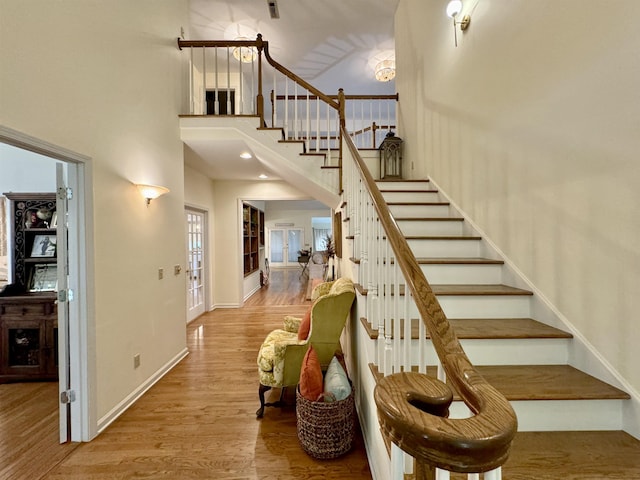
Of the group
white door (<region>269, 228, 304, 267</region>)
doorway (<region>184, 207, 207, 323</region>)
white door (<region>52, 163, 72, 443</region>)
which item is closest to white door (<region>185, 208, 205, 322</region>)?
doorway (<region>184, 207, 207, 323</region>)

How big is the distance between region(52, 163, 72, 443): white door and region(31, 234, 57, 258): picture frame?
1.27 metres

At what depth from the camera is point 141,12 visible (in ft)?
8.61

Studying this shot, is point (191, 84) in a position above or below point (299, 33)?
below

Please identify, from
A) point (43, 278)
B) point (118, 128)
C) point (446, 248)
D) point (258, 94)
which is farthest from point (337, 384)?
point (258, 94)

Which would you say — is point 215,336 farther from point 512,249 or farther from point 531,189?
point 531,189

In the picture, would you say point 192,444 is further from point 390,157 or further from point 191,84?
point 390,157

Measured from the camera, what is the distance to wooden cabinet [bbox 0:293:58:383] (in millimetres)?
2686

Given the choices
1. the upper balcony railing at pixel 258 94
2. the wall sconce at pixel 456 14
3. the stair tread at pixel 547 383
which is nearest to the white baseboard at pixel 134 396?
the stair tread at pixel 547 383

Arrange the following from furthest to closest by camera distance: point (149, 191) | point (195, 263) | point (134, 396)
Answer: point (195, 263)
point (149, 191)
point (134, 396)

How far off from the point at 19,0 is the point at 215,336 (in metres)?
3.70

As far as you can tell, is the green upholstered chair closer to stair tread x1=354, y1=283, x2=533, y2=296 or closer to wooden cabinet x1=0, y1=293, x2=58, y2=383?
stair tread x1=354, y1=283, x2=533, y2=296

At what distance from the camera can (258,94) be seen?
3.53m

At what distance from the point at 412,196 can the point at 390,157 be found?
1.36 m

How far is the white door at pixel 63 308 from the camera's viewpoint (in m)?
1.98
